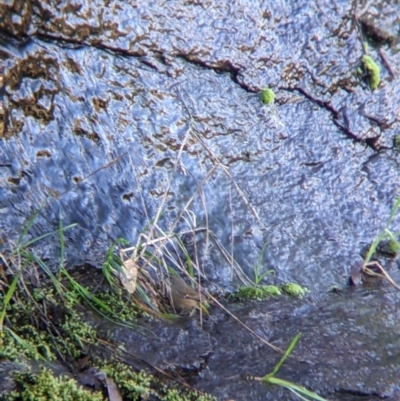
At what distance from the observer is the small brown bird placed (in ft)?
7.70

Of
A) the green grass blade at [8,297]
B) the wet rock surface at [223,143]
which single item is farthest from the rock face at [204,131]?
the green grass blade at [8,297]

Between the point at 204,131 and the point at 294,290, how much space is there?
822 mm

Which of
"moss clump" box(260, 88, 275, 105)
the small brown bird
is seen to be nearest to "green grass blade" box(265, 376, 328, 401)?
the small brown bird

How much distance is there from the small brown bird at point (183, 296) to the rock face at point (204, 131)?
239 mm

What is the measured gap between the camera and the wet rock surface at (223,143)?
243cm

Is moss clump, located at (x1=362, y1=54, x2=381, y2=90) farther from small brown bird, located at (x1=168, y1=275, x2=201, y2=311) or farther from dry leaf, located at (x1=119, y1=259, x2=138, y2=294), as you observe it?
dry leaf, located at (x1=119, y1=259, x2=138, y2=294)

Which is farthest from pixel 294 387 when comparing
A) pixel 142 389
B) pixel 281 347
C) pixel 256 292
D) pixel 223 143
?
pixel 223 143

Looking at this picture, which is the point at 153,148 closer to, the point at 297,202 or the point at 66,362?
the point at 297,202

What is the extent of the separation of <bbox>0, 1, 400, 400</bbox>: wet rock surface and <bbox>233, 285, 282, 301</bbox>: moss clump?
0.27 ft

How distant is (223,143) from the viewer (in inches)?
115

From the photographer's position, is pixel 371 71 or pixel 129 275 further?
pixel 371 71

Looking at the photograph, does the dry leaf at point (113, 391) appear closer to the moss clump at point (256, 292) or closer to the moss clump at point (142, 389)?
the moss clump at point (142, 389)

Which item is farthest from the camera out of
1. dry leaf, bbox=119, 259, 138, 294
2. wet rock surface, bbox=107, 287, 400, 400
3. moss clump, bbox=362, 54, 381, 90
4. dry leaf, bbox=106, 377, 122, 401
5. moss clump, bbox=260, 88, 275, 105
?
moss clump, bbox=362, 54, 381, 90

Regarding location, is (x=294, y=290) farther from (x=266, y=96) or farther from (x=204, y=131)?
(x=266, y=96)
